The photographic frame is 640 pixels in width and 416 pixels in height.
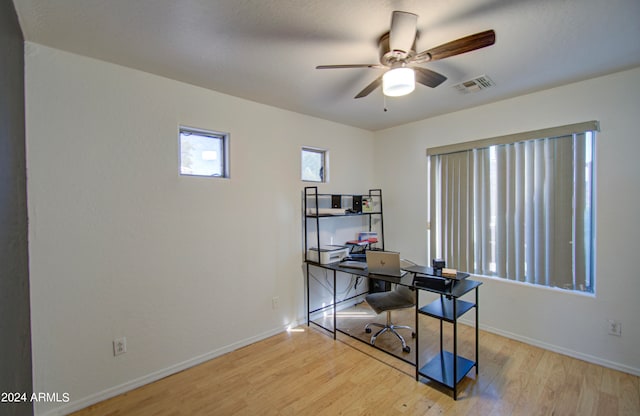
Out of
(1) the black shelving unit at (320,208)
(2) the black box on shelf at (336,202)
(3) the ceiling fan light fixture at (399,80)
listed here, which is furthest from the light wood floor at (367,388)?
(3) the ceiling fan light fixture at (399,80)

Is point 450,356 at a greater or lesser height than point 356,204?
lesser

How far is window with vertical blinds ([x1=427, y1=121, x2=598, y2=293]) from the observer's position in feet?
8.31

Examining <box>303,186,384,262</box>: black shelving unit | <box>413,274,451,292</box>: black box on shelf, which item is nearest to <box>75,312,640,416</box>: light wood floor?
<box>413,274,451,292</box>: black box on shelf

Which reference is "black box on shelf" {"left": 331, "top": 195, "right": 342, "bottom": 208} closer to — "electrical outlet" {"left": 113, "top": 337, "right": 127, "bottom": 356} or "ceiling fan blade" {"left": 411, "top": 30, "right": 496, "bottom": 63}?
"ceiling fan blade" {"left": 411, "top": 30, "right": 496, "bottom": 63}

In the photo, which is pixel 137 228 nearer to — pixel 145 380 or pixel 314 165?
pixel 145 380

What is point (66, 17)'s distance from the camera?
1.57 meters

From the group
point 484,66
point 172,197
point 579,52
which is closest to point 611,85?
point 579,52

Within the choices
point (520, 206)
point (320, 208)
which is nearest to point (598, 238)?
point (520, 206)

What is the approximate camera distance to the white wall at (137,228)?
73.8 inches

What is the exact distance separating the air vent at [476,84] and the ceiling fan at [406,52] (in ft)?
2.48

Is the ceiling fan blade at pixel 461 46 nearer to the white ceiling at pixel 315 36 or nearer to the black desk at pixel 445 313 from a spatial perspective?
the white ceiling at pixel 315 36

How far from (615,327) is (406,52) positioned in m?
2.88

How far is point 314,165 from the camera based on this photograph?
3605 mm

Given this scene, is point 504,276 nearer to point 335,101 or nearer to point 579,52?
point 579,52
